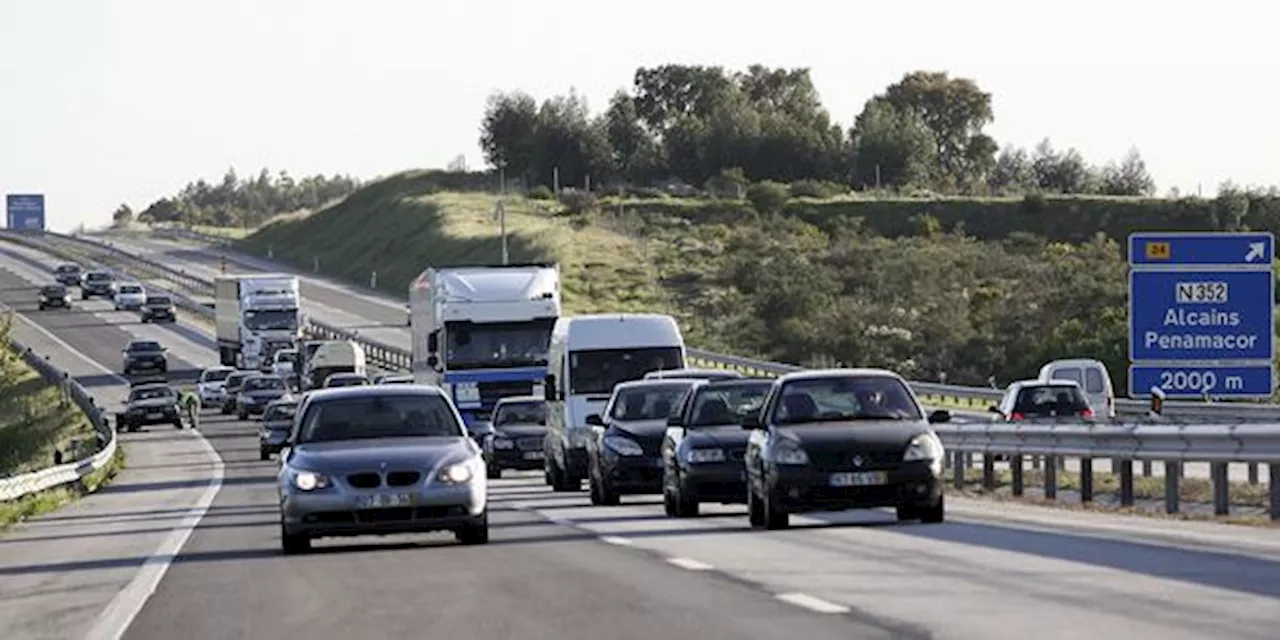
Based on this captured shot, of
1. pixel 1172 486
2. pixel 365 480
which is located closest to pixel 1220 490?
pixel 1172 486

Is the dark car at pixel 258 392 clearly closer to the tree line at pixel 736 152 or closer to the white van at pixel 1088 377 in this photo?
the white van at pixel 1088 377

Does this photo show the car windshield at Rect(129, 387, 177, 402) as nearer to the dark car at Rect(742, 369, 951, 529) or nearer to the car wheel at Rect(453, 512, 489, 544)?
the dark car at Rect(742, 369, 951, 529)

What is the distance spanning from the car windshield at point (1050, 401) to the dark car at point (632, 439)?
37.0ft

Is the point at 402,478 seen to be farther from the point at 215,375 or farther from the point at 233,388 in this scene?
the point at 215,375

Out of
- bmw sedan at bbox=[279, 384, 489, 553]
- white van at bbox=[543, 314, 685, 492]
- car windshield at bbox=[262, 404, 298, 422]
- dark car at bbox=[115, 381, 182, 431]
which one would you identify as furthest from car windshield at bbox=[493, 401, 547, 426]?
dark car at bbox=[115, 381, 182, 431]

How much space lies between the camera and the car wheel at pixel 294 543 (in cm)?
2527

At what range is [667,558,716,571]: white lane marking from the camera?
21.2 m

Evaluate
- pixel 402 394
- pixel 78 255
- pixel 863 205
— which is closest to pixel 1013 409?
pixel 402 394

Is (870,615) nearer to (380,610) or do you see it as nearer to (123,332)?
(380,610)

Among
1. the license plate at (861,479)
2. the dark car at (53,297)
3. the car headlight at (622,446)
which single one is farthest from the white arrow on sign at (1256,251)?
the dark car at (53,297)

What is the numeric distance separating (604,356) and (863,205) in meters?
103

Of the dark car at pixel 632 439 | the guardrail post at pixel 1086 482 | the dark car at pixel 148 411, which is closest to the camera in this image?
the guardrail post at pixel 1086 482

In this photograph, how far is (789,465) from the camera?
87.5 ft

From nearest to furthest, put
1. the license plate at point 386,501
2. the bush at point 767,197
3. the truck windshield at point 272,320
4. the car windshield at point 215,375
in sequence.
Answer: the license plate at point 386,501 → the car windshield at point 215,375 → the truck windshield at point 272,320 → the bush at point 767,197
